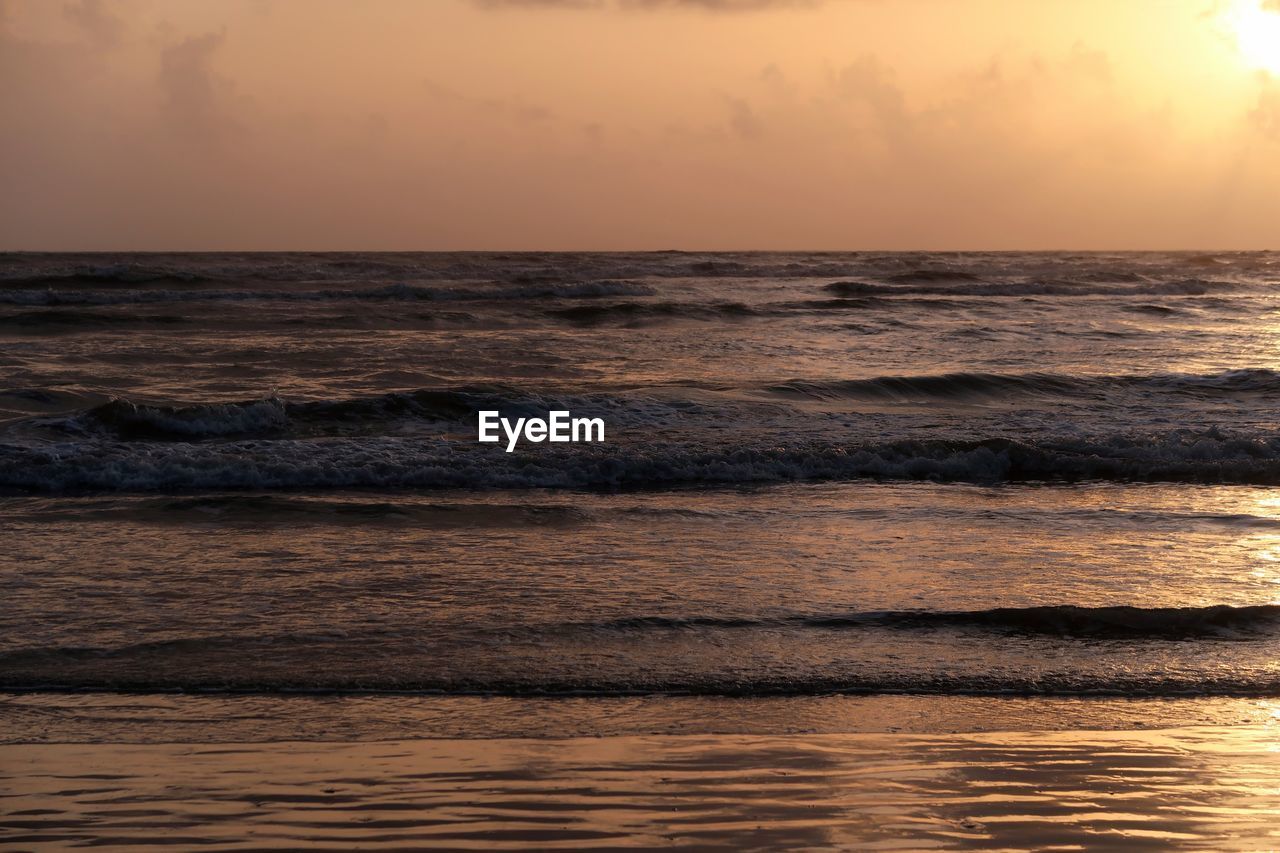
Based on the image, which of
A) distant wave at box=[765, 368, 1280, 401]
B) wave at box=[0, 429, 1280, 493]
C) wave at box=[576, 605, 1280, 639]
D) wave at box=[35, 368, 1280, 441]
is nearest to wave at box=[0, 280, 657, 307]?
wave at box=[35, 368, 1280, 441]

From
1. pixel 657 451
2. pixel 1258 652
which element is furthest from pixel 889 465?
pixel 1258 652

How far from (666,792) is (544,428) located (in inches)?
403

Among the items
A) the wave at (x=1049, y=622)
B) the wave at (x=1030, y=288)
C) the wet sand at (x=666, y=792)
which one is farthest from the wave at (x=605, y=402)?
the wave at (x=1030, y=288)

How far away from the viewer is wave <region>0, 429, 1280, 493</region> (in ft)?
36.7

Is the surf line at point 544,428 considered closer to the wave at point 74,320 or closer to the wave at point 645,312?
the wave at point 645,312

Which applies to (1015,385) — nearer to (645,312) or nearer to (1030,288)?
(645,312)

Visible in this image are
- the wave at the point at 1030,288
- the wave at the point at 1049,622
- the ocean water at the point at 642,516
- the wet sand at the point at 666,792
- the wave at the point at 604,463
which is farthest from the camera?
the wave at the point at 1030,288

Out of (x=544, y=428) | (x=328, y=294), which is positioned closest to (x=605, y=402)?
(x=544, y=428)

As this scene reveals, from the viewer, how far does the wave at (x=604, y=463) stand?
1120 cm

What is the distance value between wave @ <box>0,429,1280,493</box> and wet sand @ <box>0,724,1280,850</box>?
6577mm

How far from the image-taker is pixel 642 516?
9773 millimetres

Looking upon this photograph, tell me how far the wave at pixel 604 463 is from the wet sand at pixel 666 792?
6.58 metres

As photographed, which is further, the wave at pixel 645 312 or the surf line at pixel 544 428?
the wave at pixel 645 312

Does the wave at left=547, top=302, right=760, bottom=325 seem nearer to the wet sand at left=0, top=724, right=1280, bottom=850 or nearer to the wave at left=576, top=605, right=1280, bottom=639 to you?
the wave at left=576, top=605, right=1280, bottom=639
